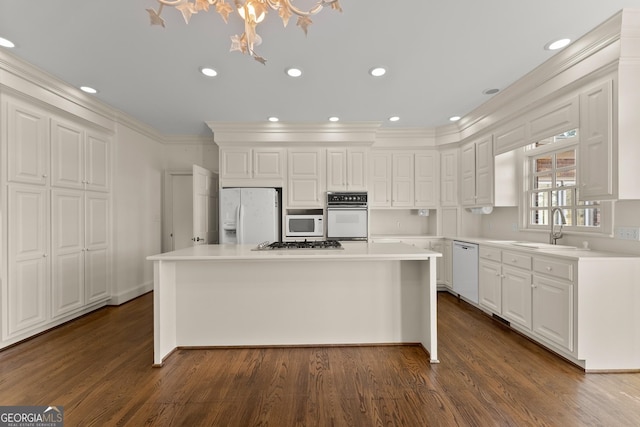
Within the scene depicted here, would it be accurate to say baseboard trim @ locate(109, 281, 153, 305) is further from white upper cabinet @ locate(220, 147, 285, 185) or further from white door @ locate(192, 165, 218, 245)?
white upper cabinet @ locate(220, 147, 285, 185)

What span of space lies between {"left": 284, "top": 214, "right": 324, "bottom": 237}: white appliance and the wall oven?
0.14 metres

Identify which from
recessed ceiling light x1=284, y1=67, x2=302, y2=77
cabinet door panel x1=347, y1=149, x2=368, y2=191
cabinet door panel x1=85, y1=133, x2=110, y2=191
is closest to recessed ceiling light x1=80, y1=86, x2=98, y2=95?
cabinet door panel x1=85, y1=133, x2=110, y2=191

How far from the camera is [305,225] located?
175 inches

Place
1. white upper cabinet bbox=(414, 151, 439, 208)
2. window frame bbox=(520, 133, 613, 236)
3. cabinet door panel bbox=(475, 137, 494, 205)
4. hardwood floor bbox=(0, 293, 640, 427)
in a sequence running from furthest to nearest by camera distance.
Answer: white upper cabinet bbox=(414, 151, 439, 208) → cabinet door panel bbox=(475, 137, 494, 205) → window frame bbox=(520, 133, 613, 236) → hardwood floor bbox=(0, 293, 640, 427)

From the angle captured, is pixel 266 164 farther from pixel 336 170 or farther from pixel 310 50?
pixel 310 50

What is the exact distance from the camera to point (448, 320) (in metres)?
3.33

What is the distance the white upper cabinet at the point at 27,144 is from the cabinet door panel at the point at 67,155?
9cm

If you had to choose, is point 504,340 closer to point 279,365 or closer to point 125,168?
point 279,365

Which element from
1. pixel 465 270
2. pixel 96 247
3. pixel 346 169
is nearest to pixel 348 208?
pixel 346 169

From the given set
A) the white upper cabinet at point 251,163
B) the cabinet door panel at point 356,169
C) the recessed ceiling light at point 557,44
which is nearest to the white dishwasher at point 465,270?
→ the cabinet door panel at point 356,169

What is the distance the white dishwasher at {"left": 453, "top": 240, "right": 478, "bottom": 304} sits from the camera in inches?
145

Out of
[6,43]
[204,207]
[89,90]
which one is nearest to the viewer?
[6,43]

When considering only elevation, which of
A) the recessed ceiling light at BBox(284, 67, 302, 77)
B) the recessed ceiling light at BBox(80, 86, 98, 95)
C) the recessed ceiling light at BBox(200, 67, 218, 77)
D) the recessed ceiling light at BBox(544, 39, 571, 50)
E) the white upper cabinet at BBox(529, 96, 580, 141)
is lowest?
the white upper cabinet at BBox(529, 96, 580, 141)

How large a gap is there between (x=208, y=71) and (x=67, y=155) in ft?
6.46
